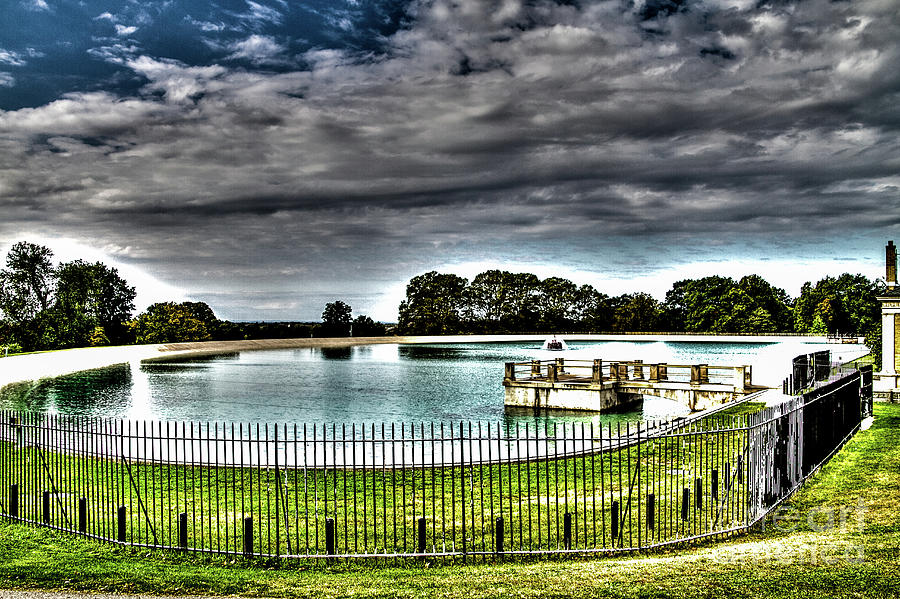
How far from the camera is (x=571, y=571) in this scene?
29.2 feet

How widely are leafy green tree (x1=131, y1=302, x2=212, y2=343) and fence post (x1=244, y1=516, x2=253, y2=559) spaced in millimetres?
100183

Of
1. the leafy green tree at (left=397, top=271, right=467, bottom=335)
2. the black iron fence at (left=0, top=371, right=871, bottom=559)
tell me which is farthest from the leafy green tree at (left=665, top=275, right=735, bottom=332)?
the black iron fence at (left=0, top=371, right=871, bottom=559)

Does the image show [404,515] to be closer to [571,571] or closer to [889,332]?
[571,571]

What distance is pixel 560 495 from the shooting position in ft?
45.3

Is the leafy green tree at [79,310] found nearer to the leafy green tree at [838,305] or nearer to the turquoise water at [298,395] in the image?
the turquoise water at [298,395]

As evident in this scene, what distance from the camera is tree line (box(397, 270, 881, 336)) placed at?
127 metres

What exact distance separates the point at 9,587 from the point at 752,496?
31.8 ft

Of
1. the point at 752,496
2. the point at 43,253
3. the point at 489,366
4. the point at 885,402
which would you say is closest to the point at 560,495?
the point at 752,496

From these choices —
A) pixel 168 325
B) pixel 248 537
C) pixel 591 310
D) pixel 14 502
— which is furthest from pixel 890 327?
pixel 591 310

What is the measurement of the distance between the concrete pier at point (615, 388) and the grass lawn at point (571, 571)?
66.7 feet

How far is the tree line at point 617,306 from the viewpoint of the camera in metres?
127

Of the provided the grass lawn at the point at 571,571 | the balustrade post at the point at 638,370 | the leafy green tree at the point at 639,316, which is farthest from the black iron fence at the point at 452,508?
the leafy green tree at the point at 639,316

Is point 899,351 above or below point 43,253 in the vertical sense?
below

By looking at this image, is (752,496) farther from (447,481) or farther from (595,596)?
(447,481)
